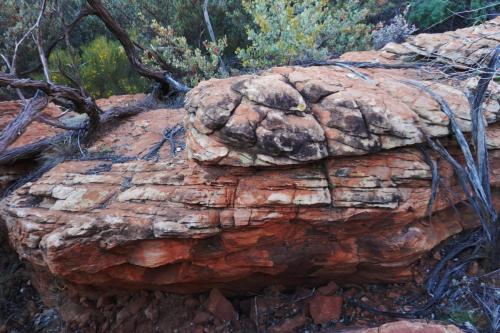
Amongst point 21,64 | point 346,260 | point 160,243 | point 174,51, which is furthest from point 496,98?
point 21,64

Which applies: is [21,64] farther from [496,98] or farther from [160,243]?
[496,98]

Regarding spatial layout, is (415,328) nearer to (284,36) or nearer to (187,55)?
(284,36)

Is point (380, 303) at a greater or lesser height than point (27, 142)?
lesser

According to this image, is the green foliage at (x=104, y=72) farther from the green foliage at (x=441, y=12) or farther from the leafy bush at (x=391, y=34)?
the green foliage at (x=441, y=12)

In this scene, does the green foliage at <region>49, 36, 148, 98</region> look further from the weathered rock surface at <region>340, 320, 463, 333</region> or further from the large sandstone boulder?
the weathered rock surface at <region>340, 320, 463, 333</region>

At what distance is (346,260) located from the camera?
297 cm

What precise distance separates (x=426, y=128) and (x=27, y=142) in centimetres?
397

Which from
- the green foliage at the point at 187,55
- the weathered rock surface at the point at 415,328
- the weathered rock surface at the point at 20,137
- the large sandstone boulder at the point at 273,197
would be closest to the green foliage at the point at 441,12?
the green foliage at the point at 187,55

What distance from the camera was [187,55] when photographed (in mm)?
5398

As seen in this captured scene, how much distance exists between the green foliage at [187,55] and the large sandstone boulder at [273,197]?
7.91 ft

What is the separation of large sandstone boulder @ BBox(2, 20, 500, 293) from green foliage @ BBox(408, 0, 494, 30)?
139 inches

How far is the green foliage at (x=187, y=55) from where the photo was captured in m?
5.37

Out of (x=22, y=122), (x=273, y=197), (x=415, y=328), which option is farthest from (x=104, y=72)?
(x=415, y=328)

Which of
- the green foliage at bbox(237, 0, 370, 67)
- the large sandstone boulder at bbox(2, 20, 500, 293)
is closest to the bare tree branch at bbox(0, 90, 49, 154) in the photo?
the large sandstone boulder at bbox(2, 20, 500, 293)
